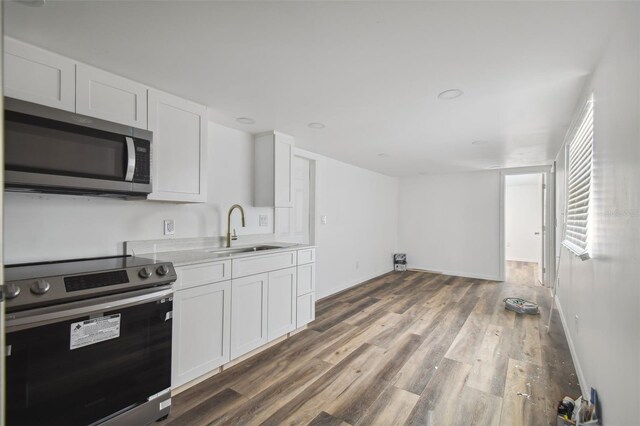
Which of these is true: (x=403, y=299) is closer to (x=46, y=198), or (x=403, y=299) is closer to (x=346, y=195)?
(x=346, y=195)

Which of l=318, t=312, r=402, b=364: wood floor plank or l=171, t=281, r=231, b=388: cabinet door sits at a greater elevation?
l=171, t=281, r=231, b=388: cabinet door

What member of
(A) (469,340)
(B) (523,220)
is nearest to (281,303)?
(A) (469,340)

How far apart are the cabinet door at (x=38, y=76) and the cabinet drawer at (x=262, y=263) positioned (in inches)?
59.8

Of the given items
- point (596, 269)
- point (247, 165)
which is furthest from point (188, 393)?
point (596, 269)

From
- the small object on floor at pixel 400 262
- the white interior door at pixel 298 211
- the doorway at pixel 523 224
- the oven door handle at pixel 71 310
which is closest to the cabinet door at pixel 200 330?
the oven door handle at pixel 71 310

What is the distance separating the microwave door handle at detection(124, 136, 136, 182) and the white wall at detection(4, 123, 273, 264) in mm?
438

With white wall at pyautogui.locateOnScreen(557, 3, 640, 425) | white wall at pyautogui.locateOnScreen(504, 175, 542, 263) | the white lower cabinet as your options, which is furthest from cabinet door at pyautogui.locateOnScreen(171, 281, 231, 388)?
white wall at pyautogui.locateOnScreen(504, 175, 542, 263)

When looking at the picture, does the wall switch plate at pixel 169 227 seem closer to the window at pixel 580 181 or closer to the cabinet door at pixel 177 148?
the cabinet door at pixel 177 148

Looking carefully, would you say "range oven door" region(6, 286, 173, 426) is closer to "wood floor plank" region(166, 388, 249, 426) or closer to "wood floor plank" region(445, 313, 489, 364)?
"wood floor plank" region(166, 388, 249, 426)

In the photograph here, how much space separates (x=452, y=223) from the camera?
621 centimetres

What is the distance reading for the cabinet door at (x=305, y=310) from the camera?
314 centimetres

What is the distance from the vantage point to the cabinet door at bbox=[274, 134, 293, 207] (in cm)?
326

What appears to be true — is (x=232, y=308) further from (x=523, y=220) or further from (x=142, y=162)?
(x=523, y=220)

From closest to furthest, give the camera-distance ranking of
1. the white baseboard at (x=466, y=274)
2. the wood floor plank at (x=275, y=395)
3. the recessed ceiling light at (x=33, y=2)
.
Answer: the recessed ceiling light at (x=33, y=2) → the wood floor plank at (x=275, y=395) → the white baseboard at (x=466, y=274)
